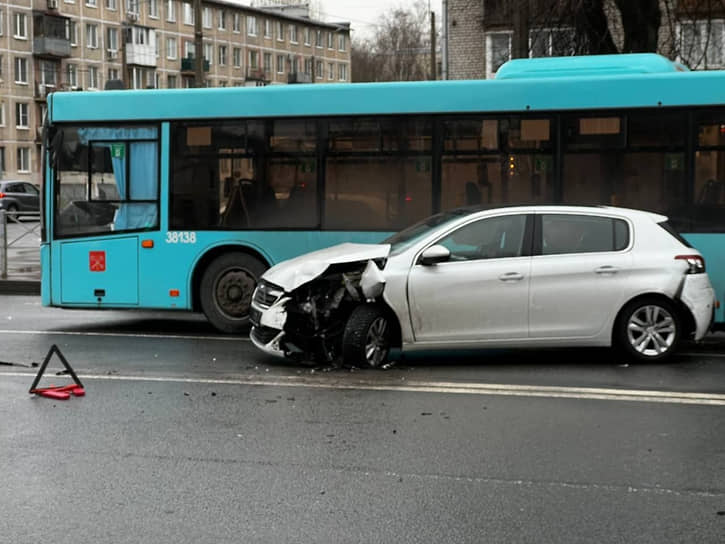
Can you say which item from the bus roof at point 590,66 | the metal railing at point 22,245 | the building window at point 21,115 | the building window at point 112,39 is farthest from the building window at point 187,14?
the bus roof at point 590,66

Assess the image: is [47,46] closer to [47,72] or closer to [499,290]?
[47,72]

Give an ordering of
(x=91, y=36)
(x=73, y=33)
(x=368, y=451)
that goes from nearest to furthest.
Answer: (x=368, y=451)
(x=73, y=33)
(x=91, y=36)

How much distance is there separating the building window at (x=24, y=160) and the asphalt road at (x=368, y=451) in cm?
7550

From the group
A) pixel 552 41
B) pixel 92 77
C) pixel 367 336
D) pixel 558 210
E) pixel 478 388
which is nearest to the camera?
pixel 478 388

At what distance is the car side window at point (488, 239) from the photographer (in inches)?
402

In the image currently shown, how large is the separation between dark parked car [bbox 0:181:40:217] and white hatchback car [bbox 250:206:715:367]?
43241 millimetres

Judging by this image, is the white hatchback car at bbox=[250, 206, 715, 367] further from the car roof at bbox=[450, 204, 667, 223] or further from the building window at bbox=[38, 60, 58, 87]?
the building window at bbox=[38, 60, 58, 87]

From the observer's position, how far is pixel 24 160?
273 ft

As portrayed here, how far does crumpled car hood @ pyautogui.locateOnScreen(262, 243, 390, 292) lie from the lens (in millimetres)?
10016

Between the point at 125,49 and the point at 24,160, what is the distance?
18.0 meters

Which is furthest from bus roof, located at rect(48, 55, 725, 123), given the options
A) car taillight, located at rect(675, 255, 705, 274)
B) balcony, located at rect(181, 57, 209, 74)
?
balcony, located at rect(181, 57, 209, 74)

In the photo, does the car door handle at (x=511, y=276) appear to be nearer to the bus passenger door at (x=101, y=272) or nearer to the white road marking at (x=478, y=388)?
the white road marking at (x=478, y=388)

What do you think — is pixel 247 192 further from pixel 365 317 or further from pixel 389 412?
pixel 389 412

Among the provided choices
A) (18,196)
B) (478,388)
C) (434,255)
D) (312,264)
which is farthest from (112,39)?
(478,388)
